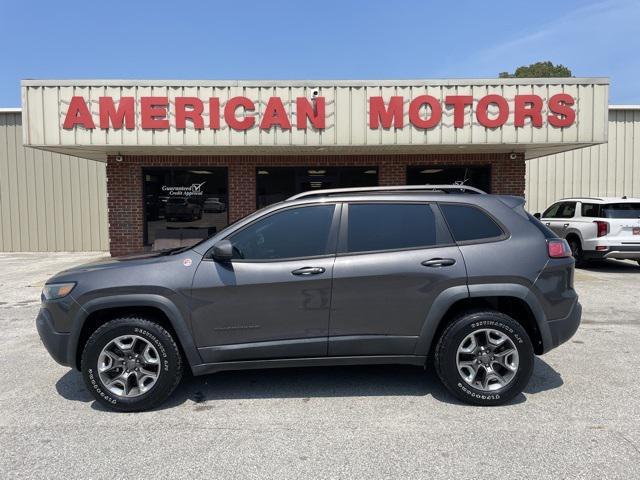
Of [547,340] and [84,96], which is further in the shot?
[84,96]

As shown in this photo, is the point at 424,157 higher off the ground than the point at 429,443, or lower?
higher

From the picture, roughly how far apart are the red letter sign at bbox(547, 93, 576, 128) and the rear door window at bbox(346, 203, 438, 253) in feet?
23.0

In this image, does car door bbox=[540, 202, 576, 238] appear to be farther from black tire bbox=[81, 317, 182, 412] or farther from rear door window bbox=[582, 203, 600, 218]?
black tire bbox=[81, 317, 182, 412]

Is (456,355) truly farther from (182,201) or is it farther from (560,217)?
(560,217)

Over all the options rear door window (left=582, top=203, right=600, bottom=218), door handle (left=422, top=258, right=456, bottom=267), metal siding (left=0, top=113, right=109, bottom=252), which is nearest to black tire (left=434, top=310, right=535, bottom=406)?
door handle (left=422, top=258, right=456, bottom=267)

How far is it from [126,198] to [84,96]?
2826 millimetres

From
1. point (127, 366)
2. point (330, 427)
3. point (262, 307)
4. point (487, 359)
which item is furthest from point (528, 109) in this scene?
point (127, 366)

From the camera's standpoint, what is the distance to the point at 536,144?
9.80m

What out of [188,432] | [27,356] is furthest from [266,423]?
[27,356]

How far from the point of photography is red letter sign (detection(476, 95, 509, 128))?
9477 millimetres

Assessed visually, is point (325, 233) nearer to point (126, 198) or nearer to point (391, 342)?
point (391, 342)

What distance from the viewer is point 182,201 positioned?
458 inches

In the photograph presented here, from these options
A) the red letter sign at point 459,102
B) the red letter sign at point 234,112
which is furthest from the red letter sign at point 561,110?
the red letter sign at point 234,112

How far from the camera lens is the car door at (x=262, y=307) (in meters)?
3.71
